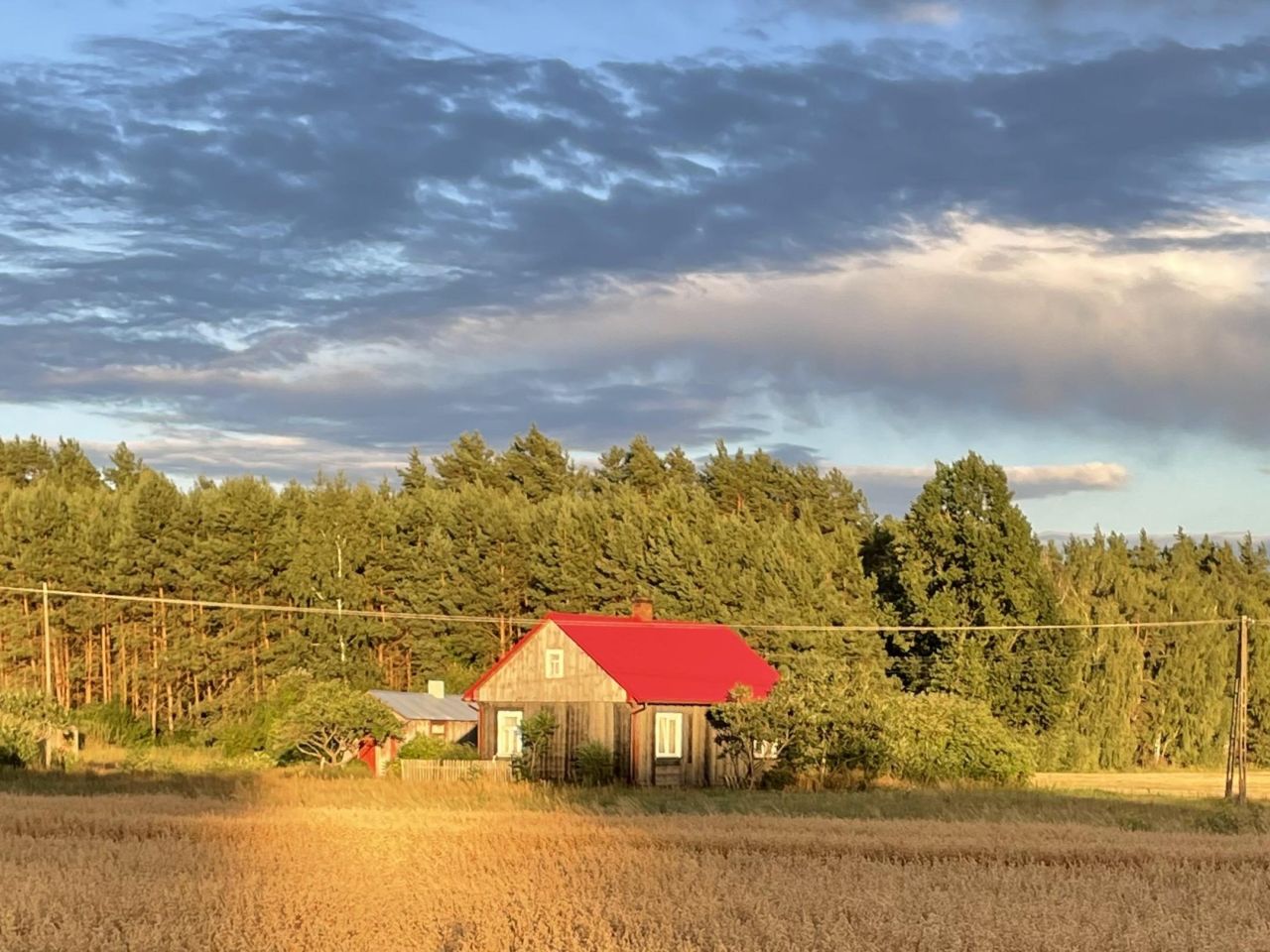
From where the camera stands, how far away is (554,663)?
59.2 meters

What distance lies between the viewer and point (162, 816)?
31.9 metres

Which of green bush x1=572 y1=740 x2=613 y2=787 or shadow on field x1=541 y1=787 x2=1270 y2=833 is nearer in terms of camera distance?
shadow on field x1=541 y1=787 x2=1270 y2=833

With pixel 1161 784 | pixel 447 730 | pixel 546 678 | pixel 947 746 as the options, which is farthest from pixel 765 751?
pixel 447 730

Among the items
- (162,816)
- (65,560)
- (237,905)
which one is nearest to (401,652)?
(65,560)

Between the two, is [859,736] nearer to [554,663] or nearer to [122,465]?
[554,663]

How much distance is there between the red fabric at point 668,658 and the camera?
5750cm

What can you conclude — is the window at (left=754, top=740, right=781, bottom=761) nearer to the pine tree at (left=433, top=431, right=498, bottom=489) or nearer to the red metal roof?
the red metal roof

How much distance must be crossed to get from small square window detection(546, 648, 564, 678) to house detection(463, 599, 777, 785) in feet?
0.11

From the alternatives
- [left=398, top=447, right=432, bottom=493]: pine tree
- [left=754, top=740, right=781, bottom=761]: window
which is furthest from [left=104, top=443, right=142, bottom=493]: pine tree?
[left=754, top=740, right=781, bottom=761]: window

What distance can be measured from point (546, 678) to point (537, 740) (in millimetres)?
2496

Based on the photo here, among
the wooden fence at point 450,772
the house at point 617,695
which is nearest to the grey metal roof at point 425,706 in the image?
the house at point 617,695

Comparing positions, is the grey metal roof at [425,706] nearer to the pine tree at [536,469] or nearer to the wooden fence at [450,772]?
the wooden fence at [450,772]

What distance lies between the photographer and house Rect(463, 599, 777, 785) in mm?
56688

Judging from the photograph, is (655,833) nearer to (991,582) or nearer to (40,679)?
(991,582)
